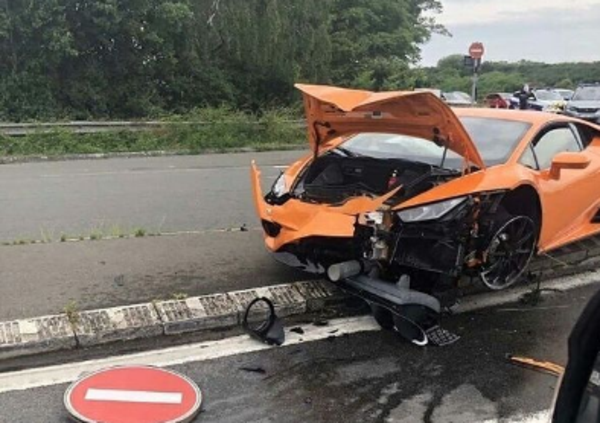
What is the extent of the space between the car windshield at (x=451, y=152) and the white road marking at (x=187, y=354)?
3.83 ft

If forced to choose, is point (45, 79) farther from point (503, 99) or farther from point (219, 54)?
point (503, 99)

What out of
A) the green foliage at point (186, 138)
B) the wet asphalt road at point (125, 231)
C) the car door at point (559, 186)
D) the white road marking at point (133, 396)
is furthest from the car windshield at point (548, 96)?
the white road marking at point (133, 396)

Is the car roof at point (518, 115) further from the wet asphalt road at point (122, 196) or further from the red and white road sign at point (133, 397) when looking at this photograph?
the red and white road sign at point (133, 397)

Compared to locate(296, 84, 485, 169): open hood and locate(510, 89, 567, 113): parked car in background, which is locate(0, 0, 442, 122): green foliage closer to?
locate(510, 89, 567, 113): parked car in background

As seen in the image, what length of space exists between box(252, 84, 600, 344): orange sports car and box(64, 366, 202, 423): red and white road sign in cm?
140

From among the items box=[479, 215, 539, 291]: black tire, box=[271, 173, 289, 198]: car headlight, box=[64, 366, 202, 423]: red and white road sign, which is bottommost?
box=[64, 366, 202, 423]: red and white road sign

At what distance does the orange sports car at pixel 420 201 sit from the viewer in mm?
4543

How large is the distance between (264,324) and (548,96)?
104 ft

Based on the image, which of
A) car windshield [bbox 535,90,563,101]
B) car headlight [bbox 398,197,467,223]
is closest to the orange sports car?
car headlight [bbox 398,197,467,223]

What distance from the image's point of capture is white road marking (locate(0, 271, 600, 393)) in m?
3.87

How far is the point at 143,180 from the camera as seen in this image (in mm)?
12211

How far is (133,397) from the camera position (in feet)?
11.9

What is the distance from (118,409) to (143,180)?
904 centimetres

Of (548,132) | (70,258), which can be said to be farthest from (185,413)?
(548,132)
